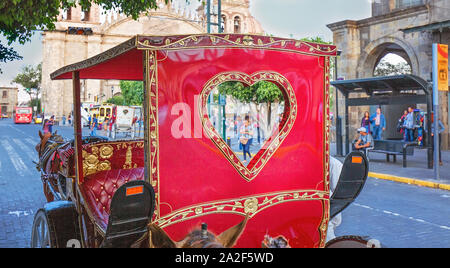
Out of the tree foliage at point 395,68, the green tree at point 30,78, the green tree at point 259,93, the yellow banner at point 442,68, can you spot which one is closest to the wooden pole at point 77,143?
the yellow banner at point 442,68

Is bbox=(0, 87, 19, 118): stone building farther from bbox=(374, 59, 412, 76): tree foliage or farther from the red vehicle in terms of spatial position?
bbox=(374, 59, 412, 76): tree foliage

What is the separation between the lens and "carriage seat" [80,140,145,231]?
15.6ft

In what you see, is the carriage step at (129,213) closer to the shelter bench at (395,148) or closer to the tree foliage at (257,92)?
the shelter bench at (395,148)

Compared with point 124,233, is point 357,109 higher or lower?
higher

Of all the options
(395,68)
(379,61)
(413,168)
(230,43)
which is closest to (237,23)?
(395,68)

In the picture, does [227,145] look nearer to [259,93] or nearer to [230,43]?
[230,43]

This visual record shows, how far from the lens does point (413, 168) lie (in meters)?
12.8

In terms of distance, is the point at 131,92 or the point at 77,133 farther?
the point at 131,92

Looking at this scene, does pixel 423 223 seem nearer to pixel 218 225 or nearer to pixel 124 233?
pixel 218 225

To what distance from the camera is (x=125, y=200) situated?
10.6 ft

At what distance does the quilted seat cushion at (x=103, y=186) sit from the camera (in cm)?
449

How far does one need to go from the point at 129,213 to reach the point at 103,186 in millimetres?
1894
